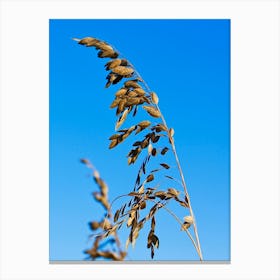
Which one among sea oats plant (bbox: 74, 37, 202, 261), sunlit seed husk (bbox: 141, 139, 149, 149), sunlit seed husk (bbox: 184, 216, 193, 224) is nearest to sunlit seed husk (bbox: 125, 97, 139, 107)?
sea oats plant (bbox: 74, 37, 202, 261)

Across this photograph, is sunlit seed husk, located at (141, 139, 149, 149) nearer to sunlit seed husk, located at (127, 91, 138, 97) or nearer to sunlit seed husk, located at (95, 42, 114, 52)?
sunlit seed husk, located at (127, 91, 138, 97)
